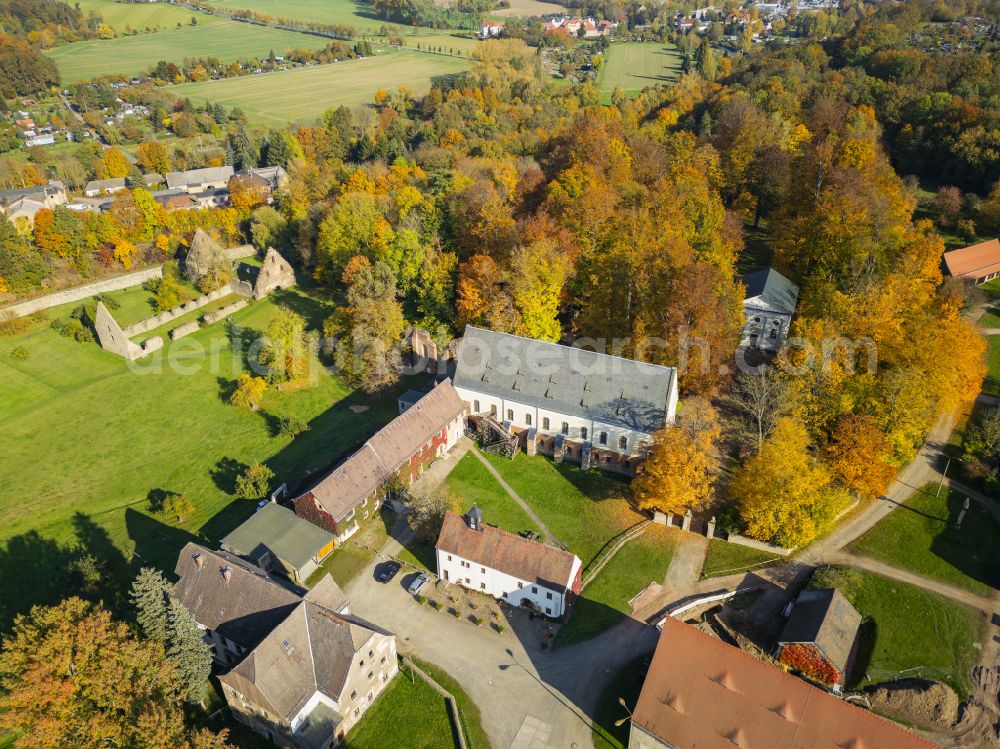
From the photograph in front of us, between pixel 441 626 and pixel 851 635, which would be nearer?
pixel 851 635

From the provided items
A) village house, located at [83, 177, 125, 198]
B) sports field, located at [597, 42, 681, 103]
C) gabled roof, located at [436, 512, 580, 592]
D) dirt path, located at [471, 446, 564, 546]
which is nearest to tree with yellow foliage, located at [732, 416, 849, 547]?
gabled roof, located at [436, 512, 580, 592]

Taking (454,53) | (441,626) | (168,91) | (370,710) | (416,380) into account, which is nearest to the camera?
(370,710)

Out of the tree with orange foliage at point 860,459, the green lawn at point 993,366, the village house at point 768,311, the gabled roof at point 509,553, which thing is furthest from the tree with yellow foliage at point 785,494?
the green lawn at point 993,366

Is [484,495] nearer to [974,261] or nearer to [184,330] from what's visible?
[184,330]

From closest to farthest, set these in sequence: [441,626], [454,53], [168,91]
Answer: [441,626] < [168,91] < [454,53]

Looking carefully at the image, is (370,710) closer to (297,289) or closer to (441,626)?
(441,626)

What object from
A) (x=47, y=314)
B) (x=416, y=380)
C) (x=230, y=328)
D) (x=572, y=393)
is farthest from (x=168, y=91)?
(x=572, y=393)

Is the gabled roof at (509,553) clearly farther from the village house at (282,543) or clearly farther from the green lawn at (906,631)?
the green lawn at (906,631)

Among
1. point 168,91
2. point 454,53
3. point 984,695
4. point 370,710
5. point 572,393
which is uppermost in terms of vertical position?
point 454,53

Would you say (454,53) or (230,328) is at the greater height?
(454,53)
